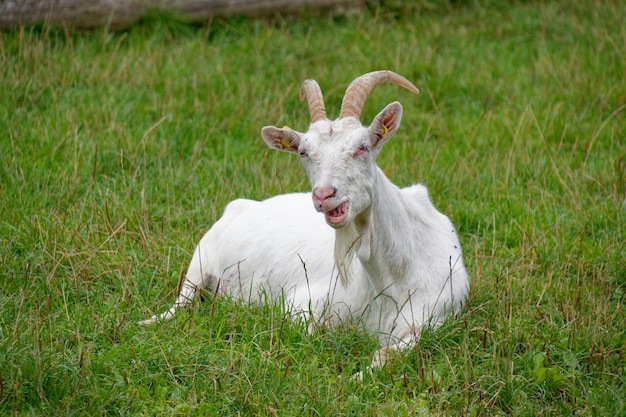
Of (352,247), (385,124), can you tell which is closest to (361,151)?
(385,124)

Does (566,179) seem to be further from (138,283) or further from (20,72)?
(20,72)

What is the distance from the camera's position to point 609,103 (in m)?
9.14

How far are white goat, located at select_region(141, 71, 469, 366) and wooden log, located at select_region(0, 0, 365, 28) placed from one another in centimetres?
437

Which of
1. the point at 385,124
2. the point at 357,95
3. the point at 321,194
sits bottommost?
the point at 321,194

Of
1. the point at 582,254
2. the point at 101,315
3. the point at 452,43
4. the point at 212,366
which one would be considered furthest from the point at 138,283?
the point at 452,43

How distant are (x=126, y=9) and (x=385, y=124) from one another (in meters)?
5.68

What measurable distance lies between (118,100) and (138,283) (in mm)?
3197

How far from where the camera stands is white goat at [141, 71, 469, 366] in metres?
5.12

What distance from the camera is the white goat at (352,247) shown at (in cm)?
512

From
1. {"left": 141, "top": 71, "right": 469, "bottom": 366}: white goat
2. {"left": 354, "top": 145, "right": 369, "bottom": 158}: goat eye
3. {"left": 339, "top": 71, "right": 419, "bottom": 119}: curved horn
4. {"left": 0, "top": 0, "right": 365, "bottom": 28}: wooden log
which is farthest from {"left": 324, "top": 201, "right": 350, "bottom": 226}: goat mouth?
{"left": 0, "top": 0, "right": 365, "bottom": 28}: wooden log

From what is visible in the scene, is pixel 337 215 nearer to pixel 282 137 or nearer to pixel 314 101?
pixel 282 137

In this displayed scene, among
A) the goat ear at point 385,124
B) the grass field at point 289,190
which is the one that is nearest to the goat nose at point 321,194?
the goat ear at point 385,124

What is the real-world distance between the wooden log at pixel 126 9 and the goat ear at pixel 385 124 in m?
5.41

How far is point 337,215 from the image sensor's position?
16.4 ft
